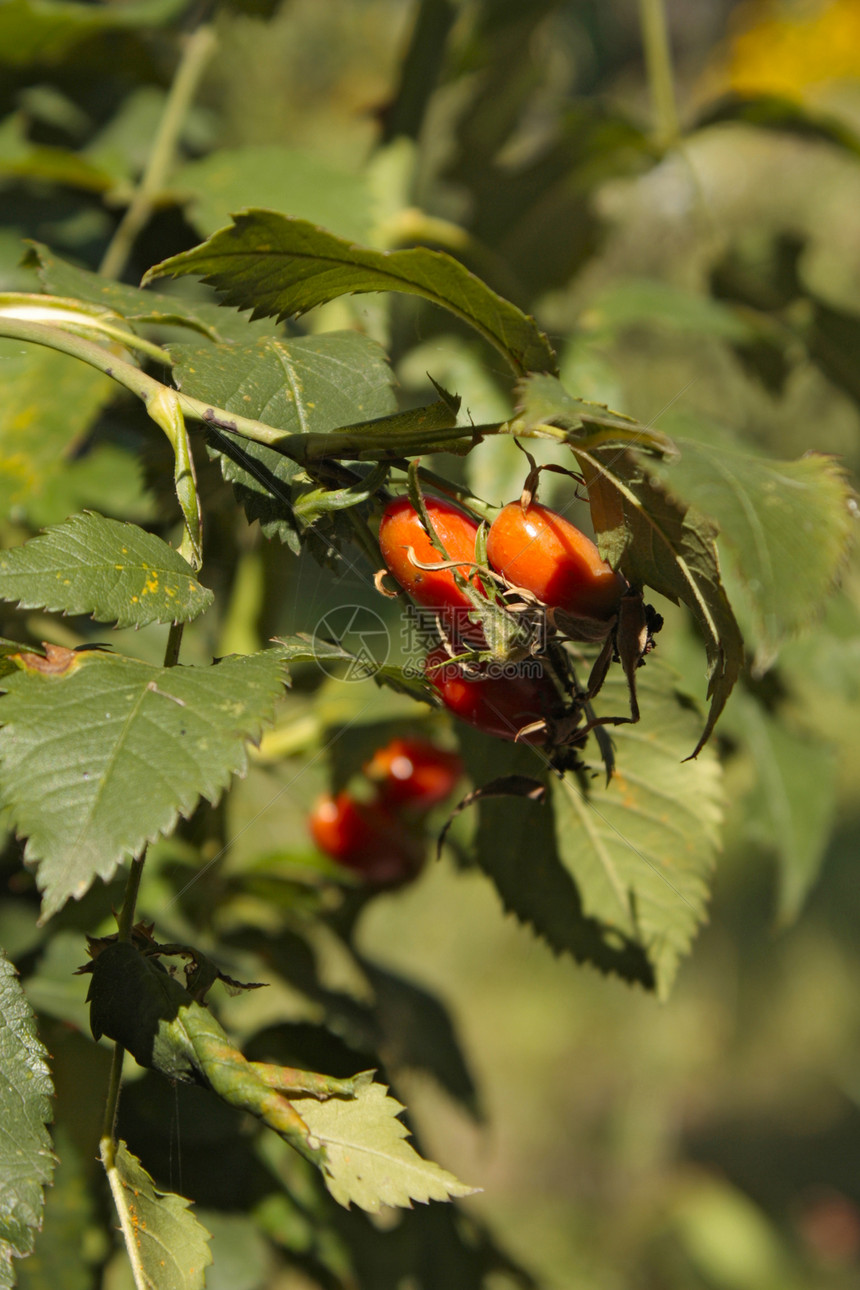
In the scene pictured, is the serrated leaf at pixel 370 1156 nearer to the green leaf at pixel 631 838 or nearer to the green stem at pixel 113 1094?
the green stem at pixel 113 1094

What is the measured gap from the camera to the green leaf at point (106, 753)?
1.16 ft

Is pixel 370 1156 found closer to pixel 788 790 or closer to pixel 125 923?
pixel 125 923

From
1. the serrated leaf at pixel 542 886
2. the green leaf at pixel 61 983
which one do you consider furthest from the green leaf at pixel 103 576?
the green leaf at pixel 61 983

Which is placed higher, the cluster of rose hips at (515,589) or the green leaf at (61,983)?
the cluster of rose hips at (515,589)

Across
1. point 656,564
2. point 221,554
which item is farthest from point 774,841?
point 656,564

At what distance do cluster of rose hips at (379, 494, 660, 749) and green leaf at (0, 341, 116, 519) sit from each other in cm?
35

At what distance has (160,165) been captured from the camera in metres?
0.92

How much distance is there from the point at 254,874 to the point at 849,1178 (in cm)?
305

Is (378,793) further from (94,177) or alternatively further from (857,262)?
(857,262)

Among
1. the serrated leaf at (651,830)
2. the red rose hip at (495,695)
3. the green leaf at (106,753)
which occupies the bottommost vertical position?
the serrated leaf at (651,830)

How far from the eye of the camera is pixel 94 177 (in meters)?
0.89

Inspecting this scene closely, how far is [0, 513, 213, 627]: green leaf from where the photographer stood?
0.41 metres

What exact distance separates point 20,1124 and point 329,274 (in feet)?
1.21

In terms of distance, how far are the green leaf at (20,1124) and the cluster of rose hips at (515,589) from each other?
0.22m
